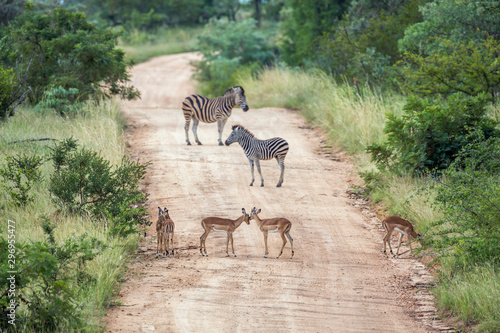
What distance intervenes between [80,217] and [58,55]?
1013cm

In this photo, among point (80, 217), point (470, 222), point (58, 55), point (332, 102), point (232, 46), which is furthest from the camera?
point (232, 46)

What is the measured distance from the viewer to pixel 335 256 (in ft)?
30.9

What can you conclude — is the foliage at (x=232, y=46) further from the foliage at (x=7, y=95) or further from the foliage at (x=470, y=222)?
the foliage at (x=470, y=222)

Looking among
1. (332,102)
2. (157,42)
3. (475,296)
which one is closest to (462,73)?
(332,102)

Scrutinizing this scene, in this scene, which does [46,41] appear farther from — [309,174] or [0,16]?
[309,174]

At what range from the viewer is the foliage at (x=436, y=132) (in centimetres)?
1184

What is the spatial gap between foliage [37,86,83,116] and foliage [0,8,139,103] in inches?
21.4

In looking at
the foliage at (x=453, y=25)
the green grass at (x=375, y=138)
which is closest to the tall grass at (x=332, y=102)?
the green grass at (x=375, y=138)

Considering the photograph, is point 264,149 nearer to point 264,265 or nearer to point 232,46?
point 264,265

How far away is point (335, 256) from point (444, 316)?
2.17 meters

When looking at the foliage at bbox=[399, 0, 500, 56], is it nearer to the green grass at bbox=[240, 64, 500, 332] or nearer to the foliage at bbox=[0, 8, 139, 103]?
the green grass at bbox=[240, 64, 500, 332]

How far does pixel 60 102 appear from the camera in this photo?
17.3 metres

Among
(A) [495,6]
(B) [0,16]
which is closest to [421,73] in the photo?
(A) [495,6]

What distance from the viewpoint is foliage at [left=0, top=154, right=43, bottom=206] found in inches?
407
